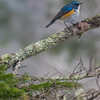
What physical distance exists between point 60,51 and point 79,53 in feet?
1.54

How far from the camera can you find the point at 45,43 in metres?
4.46

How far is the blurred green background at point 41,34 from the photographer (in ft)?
26.8

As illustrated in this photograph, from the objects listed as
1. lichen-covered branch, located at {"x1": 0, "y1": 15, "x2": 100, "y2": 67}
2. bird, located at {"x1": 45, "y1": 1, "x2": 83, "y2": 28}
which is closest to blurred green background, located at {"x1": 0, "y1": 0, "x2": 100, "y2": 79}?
bird, located at {"x1": 45, "y1": 1, "x2": 83, "y2": 28}

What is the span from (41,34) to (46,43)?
469 cm

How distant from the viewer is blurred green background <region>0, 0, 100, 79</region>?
818 centimetres

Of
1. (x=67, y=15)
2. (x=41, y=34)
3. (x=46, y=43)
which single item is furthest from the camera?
(x=41, y=34)

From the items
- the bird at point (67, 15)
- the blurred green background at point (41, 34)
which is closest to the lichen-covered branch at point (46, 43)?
the bird at point (67, 15)

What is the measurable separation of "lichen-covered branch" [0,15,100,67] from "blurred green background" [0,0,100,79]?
2.88 m

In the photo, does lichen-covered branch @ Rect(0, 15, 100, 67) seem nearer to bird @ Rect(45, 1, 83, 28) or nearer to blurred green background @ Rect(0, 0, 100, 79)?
bird @ Rect(45, 1, 83, 28)

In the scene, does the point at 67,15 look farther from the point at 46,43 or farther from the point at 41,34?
the point at 41,34

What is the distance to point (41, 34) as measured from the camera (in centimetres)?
914

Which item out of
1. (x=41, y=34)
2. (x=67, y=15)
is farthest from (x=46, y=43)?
(x=41, y=34)

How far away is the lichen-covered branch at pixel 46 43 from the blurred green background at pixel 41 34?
2879 millimetres

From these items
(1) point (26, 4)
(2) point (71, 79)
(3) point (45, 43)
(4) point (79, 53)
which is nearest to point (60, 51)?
(4) point (79, 53)
